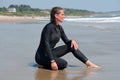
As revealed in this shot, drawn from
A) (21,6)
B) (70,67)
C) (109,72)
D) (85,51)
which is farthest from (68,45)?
(21,6)

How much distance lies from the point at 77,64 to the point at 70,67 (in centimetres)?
34

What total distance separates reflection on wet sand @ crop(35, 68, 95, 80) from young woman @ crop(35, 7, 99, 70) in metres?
0.15

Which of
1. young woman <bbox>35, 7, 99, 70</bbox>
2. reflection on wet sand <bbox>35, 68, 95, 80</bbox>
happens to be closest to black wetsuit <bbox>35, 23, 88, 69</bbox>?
young woman <bbox>35, 7, 99, 70</bbox>

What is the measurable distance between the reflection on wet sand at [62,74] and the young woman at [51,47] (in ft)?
0.48

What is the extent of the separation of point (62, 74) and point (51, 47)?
842mm

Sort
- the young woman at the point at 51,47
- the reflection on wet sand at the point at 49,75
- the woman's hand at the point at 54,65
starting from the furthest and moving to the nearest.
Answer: the young woman at the point at 51,47 → the woman's hand at the point at 54,65 → the reflection on wet sand at the point at 49,75

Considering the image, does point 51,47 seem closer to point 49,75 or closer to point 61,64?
point 61,64

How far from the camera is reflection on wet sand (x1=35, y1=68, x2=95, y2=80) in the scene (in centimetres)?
603

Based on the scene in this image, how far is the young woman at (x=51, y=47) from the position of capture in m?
6.83

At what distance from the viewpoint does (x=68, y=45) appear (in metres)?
7.09

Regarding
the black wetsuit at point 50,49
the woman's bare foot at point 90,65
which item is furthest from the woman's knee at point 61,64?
the woman's bare foot at point 90,65

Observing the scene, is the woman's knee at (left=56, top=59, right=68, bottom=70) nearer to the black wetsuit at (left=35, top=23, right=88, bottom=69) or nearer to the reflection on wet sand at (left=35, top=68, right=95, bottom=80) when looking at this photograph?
the black wetsuit at (left=35, top=23, right=88, bottom=69)

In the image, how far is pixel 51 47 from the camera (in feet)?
23.3

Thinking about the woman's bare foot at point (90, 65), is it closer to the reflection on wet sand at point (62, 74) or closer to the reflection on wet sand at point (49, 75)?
the reflection on wet sand at point (62, 74)
